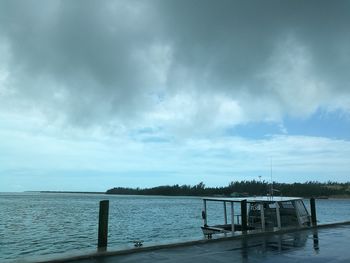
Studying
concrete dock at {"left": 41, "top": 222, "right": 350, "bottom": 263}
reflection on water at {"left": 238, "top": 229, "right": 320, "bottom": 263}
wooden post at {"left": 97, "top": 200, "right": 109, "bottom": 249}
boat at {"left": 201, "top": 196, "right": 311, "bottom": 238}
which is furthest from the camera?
boat at {"left": 201, "top": 196, "right": 311, "bottom": 238}

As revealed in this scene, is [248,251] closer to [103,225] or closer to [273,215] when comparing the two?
[103,225]

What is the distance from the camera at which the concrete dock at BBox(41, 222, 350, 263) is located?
38.0 ft

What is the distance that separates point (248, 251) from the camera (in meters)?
13.3

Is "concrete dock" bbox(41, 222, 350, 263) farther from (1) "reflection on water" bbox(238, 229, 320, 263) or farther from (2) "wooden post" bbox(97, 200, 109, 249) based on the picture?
(2) "wooden post" bbox(97, 200, 109, 249)

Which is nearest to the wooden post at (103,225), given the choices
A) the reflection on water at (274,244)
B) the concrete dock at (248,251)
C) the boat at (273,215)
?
the concrete dock at (248,251)

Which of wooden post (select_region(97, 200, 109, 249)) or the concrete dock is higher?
wooden post (select_region(97, 200, 109, 249))

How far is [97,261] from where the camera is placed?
11148mm

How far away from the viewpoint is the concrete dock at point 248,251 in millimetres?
11578

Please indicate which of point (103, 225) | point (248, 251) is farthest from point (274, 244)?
point (103, 225)

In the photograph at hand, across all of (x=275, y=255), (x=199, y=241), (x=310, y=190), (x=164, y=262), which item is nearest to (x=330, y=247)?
(x=275, y=255)

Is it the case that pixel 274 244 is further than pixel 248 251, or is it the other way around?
pixel 274 244

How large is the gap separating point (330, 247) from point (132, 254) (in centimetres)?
662

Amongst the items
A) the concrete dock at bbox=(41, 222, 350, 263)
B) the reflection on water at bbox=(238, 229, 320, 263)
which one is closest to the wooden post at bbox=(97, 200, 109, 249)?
the concrete dock at bbox=(41, 222, 350, 263)

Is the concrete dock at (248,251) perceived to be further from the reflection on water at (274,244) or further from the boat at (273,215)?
the boat at (273,215)
